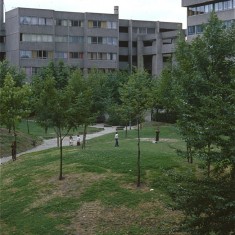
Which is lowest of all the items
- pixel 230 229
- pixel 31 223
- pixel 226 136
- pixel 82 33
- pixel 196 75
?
pixel 31 223

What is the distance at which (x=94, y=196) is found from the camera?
21953 millimetres

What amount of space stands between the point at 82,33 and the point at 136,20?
13.0 m

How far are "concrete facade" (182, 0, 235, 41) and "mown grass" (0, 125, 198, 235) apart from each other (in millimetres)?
38405

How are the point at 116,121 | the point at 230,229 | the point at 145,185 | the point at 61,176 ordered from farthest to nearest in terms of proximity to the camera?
1. the point at 116,121
2. the point at 61,176
3. the point at 145,185
4. the point at 230,229

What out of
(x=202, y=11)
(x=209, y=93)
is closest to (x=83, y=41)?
(x=202, y=11)

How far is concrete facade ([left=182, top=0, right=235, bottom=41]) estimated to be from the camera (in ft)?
204

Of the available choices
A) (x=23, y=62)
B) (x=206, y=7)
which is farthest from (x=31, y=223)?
(x=23, y=62)

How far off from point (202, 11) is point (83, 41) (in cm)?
2665

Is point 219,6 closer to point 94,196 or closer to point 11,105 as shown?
point 11,105

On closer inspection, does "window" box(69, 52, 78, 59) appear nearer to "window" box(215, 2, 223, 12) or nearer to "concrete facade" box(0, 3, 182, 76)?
"concrete facade" box(0, 3, 182, 76)

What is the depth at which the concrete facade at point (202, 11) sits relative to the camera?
6216 centimetres

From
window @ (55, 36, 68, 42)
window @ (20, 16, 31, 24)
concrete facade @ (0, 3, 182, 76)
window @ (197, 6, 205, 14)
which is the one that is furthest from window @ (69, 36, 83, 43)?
window @ (197, 6, 205, 14)

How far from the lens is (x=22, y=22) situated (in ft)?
267

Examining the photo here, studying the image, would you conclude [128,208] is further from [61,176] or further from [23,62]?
[23,62]
